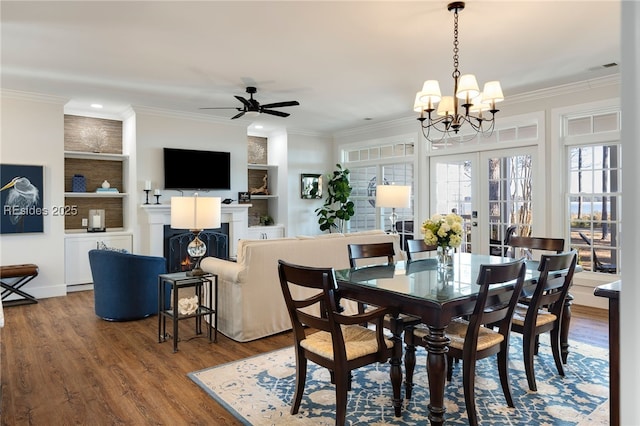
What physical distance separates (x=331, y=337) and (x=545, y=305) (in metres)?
1.55

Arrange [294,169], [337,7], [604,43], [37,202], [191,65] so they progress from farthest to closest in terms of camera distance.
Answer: [294,169], [37,202], [191,65], [604,43], [337,7]

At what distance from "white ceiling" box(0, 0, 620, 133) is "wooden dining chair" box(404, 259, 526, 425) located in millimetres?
2038

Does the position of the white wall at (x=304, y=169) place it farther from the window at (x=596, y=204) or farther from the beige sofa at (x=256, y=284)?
the window at (x=596, y=204)

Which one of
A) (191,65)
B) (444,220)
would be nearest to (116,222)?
(191,65)

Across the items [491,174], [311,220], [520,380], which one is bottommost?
[520,380]

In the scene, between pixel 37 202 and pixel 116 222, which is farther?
pixel 116 222

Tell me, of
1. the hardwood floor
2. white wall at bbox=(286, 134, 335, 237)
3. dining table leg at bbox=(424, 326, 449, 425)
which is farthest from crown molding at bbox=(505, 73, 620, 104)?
dining table leg at bbox=(424, 326, 449, 425)

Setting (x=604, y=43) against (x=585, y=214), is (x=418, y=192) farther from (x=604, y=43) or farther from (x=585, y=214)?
(x=604, y=43)


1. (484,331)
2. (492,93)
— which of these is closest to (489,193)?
(492,93)

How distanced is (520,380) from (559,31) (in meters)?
2.88

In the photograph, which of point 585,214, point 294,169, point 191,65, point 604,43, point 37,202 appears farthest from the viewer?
point 294,169

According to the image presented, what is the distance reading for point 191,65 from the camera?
446cm

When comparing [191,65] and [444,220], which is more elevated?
[191,65]

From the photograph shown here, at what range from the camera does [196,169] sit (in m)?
6.88
